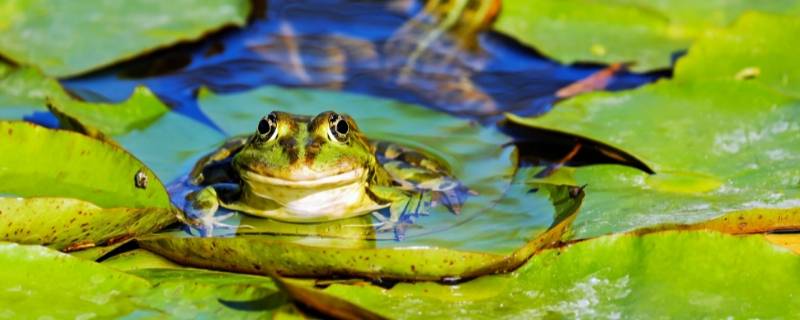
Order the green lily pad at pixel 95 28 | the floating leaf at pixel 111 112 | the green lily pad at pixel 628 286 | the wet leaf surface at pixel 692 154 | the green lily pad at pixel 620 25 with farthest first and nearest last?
1. the green lily pad at pixel 620 25
2. the green lily pad at pixel 95 28
3. the floating leaf at pixel 111 112
4. the wet leaf surface at pixel 692 154
5. the green lily pad at pixel 628 286

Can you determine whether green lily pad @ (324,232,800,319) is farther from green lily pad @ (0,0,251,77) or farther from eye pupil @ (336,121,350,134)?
green lily pad @ (0,0,251,77)

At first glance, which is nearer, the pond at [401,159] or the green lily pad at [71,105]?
the pond at [401,159]

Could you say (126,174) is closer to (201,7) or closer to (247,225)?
(247,225)

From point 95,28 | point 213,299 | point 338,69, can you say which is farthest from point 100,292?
point 338,69

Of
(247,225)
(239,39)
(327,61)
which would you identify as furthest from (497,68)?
(247,225)

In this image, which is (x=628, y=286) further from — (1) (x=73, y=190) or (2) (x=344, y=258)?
(1) (x=73, y=190)

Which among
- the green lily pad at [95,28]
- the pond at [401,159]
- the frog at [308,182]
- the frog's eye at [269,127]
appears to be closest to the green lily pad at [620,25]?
the pond at [401,159]

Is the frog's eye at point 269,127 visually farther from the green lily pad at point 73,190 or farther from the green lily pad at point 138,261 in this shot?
the green lily pad at point 138,261
